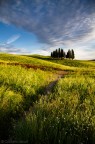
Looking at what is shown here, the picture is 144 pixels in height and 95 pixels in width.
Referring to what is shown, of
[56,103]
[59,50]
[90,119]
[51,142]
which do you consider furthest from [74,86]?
[59,50]

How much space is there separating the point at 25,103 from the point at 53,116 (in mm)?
3516

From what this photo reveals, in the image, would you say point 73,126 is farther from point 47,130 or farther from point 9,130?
point 9,130

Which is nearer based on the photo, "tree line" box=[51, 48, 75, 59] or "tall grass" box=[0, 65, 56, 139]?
"tall grass" box=[0, 65, 56, 139]

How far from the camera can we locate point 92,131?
6180 mm

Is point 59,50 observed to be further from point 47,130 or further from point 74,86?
point 47,130

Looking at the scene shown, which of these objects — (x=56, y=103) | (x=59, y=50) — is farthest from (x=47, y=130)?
(x=59, y=50)

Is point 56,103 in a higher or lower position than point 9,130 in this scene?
higher

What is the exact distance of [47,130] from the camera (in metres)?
6.19

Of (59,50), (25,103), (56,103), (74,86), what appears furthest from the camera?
(59,50)

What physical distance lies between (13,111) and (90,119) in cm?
315

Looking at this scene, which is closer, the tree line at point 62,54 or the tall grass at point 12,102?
the tall grass at point 12,102

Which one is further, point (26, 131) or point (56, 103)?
point (56, 103)

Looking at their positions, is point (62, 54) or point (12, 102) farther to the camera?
point (62, 54)

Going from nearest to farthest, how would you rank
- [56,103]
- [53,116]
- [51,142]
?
[51,142]
[53,116]
[56,103]
